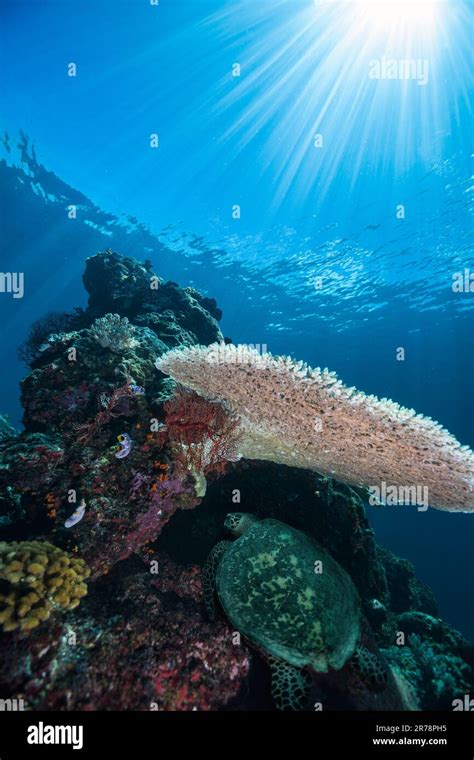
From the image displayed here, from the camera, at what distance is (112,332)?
270 inches

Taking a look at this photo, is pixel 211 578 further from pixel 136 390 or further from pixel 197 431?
pixel 136 390

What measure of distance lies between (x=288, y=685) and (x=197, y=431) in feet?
11.7

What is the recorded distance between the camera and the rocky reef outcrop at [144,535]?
3537 millimetres

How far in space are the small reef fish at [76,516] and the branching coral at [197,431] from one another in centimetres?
156

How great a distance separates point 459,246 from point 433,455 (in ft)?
83.6

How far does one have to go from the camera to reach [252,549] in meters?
4.62

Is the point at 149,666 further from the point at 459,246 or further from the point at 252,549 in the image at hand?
the point at 459,246

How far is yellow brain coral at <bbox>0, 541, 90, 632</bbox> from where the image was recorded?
11.0 feet

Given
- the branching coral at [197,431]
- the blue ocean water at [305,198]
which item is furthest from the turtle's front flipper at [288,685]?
the blue ocean water at [305,198]

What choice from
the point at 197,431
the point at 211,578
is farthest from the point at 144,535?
the point at 197,431

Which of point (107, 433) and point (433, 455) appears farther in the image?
point (107, 433)

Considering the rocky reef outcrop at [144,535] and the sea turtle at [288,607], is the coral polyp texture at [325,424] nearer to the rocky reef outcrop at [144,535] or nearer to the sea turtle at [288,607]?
the rocky reef outcrop at [144,535]

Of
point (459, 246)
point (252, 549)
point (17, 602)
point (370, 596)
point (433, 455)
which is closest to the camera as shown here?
point (17, 602)

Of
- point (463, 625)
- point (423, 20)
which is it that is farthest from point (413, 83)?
point (463, 625)
